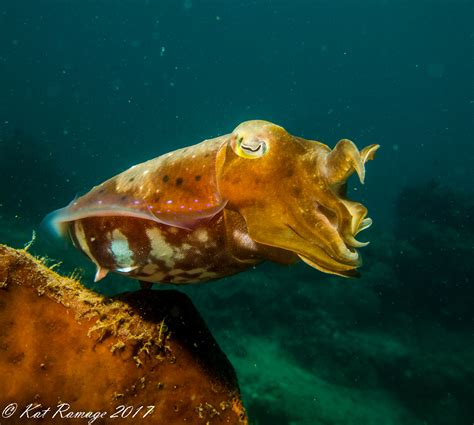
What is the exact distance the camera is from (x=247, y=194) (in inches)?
92.0

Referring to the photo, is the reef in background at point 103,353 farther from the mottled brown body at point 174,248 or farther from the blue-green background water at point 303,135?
the blue-green background water at point 303,135

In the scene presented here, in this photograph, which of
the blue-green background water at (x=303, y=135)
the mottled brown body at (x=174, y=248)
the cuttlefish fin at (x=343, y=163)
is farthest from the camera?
the blue-green background water at (x=303, y=135)

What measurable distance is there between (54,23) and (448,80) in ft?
458

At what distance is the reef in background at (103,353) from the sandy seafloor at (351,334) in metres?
7.16

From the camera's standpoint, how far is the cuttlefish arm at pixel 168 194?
7.89ft

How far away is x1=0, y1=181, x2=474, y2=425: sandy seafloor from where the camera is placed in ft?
36.0

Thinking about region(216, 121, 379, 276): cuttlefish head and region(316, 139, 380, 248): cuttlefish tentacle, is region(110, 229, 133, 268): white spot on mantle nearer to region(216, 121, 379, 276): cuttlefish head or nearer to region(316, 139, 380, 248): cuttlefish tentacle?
region(216, 121, 379, 276): cuttlefish head

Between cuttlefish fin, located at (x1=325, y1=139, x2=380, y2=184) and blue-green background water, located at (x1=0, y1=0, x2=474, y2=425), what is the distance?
207cm

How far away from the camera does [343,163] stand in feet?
6.95

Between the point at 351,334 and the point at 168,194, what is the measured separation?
44.6ft

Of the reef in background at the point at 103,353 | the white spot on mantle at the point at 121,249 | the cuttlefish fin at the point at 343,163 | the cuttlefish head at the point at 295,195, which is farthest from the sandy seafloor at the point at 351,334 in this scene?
the cuttlefish fin at the point at 343,163

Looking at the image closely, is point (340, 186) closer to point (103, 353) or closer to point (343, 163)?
point (343, 163)


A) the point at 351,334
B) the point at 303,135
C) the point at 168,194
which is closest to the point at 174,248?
the point at 168,194

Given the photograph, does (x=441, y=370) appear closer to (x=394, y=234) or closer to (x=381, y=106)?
(x=394, y=234)
